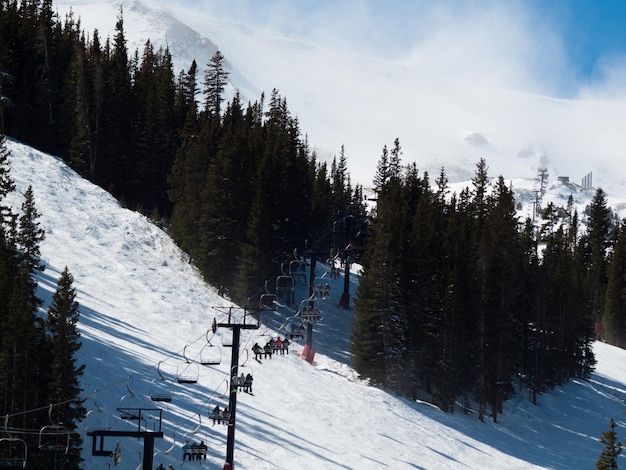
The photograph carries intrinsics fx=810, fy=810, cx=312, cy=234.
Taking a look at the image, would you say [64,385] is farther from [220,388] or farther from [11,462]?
[220,388]

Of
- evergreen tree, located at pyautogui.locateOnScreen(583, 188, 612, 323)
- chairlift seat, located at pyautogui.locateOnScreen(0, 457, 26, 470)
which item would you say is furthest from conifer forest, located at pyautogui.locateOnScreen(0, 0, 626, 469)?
evergreen tree, located at pyautogui.locateOnScreen(583, 188, 612, 323)

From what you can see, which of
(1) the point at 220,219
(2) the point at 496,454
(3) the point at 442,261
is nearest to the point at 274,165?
(1) the point at 220,219

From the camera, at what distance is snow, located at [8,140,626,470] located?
3600 centimetres

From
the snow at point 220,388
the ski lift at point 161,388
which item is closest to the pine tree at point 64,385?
the snow at point 220,388

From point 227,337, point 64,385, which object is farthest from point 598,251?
point 64,385

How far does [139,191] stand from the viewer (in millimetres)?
73812

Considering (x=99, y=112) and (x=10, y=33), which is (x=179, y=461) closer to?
(x=99, y=112)

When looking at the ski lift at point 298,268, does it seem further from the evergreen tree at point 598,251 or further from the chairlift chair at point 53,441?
the evergreen tree at point 598,251

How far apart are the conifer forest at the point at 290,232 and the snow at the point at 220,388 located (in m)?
2.29

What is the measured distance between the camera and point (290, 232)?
62188 millimetres

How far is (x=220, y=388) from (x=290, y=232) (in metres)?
23.2

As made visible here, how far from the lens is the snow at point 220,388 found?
36.0m

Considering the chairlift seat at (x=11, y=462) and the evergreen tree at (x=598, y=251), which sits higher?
the evergreen tree at (x=598, y=251)

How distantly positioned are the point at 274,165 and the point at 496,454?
28310mm
